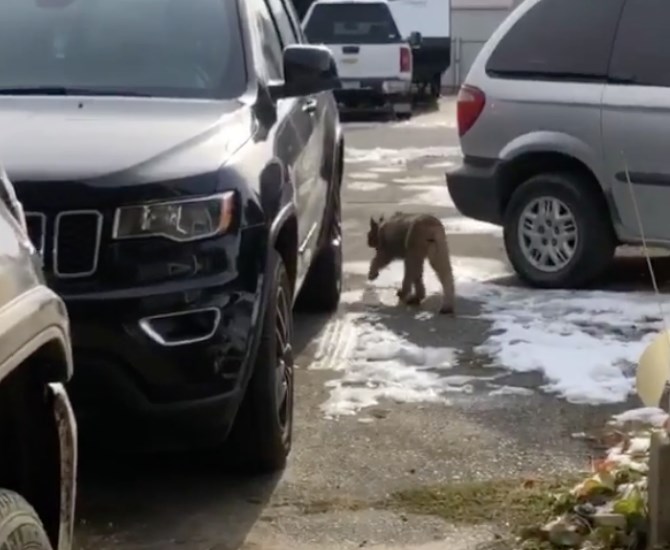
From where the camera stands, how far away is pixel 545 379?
681 cm

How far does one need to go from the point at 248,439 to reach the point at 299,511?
1.09ft

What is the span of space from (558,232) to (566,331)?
137cm

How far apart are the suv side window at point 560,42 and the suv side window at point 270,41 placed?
2379mm

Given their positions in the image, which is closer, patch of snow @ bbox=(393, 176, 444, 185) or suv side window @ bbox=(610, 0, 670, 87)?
suv side window @ bbox=(610, 0, 670, 87)

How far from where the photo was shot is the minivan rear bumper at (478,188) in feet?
29.7

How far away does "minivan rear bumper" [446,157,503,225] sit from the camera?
29.7 feet

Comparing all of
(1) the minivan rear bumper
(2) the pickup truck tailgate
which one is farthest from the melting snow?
(2) the pickup truck tailgate

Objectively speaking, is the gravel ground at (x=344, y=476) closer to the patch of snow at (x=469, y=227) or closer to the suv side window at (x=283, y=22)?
the suv side window at (x=283, y=22)

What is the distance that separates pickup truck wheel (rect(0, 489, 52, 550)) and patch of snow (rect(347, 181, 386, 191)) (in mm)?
11037

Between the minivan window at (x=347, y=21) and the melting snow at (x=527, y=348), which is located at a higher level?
the minivan window at (x=347, y=21)

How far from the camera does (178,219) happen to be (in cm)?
475

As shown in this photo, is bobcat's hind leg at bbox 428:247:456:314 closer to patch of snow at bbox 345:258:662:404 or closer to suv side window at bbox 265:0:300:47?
patch of snow at bbox 345:258:662:404

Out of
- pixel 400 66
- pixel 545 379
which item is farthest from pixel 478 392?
pixel 400 66

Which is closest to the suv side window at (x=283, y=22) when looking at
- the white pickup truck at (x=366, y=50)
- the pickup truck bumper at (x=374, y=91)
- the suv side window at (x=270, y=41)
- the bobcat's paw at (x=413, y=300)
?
the suv side window at (x=270, y=41)
